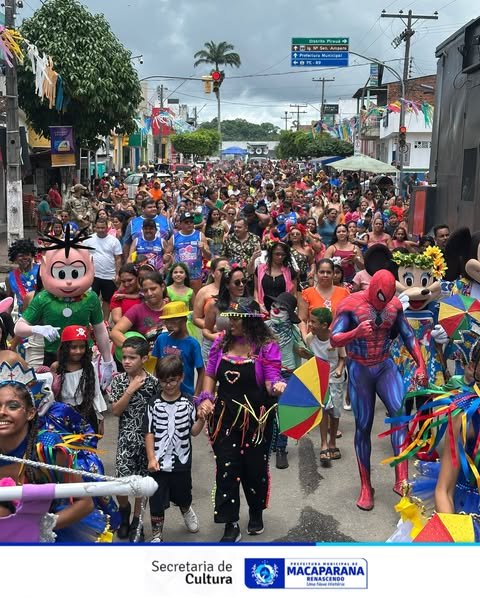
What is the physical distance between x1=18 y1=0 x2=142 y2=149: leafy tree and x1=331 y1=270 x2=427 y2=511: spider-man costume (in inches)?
674

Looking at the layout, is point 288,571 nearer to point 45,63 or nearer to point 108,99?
point 45,63

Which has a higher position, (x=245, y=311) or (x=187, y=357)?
(x=245, y=311)

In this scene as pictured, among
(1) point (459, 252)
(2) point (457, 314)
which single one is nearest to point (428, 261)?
(2) point (457, 314)

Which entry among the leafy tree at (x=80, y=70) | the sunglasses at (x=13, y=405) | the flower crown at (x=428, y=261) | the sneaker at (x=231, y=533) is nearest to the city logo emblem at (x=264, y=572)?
the sunglasses at (x=13, y=405)

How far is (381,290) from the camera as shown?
202 inches

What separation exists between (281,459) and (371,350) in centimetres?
148

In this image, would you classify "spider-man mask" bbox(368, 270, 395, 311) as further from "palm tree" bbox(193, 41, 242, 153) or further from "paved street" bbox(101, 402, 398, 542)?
"palm tree" bbox(193, 41, 242, 153)

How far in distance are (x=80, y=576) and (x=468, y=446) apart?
1.79 m

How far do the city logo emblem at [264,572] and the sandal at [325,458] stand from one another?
4.09 m

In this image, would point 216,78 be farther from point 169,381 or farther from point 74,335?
point 169,381

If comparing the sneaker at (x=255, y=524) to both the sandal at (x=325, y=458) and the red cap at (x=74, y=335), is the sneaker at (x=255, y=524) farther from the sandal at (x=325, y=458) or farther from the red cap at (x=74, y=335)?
the red cap at (x=74, y=335)

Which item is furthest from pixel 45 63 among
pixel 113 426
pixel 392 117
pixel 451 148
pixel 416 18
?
pixel 392 117

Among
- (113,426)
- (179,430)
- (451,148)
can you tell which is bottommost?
Answer: (113,426)

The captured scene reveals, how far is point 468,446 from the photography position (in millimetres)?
3145
